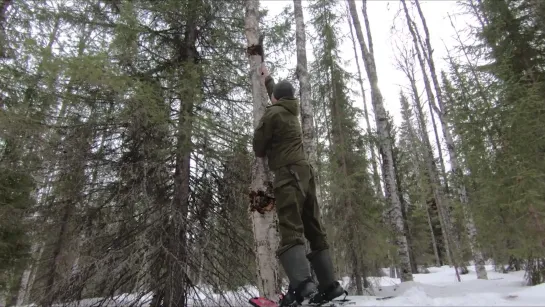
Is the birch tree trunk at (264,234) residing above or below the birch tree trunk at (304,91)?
below

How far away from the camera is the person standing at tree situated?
284cm

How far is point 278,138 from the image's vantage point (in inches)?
136

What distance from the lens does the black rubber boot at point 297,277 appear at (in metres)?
2.74


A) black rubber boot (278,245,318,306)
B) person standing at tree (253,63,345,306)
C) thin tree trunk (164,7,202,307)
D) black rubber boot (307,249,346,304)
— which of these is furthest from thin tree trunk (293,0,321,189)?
black rubber boot (278,245,318,306)

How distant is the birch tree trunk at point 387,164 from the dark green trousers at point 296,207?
661 cm

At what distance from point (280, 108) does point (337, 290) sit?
204 cm

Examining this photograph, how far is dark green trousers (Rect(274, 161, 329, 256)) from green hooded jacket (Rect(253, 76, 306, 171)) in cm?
12

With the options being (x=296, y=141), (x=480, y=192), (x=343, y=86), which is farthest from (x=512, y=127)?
(x=296, y=141)

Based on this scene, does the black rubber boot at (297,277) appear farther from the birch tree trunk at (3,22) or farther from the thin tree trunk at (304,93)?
the birch tree trunk at (3,22)

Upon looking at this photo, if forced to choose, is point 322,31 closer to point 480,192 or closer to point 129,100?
point 480,192

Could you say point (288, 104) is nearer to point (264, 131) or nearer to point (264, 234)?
point (264, 131)

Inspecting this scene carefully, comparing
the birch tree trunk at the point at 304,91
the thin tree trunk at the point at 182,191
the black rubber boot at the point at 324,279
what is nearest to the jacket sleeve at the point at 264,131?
the black rubber boot at the point at 324,279

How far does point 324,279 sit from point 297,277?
17.5 inches

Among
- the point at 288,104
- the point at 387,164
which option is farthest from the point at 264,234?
the point at 387,164
